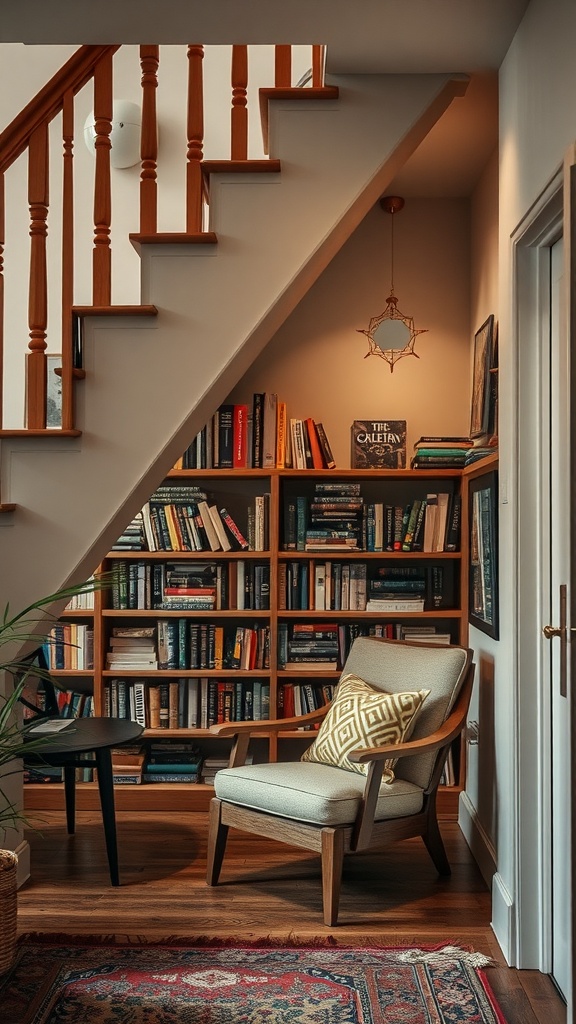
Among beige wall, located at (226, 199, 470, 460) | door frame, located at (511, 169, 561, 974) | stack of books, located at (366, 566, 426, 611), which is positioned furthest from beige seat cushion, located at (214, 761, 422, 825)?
beige wall, located at (226, 199, 470, 460)

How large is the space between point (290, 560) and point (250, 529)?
9.5 inches

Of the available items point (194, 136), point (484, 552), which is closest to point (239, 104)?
point (194, 136)

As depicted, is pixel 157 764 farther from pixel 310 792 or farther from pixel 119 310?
pixel 119 310

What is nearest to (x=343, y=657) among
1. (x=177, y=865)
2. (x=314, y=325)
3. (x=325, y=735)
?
(x=325, y=735)

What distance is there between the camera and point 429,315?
4.57m

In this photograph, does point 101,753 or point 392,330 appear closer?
point 101,753

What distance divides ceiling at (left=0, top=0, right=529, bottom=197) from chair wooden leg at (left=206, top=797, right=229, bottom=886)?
8.22 feet

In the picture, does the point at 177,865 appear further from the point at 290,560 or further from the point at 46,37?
the point at 46,37

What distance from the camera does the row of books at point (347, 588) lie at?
4309 millimetres

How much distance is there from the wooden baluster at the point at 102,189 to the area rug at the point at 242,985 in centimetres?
199

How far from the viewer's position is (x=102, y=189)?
3.09m

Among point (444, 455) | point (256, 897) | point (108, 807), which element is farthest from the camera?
point (444, 455)

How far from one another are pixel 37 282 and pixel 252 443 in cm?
146

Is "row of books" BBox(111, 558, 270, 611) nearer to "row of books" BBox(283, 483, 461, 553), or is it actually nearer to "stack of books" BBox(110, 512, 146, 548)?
"stack of books" BBox(110, 512, 146, 548)
